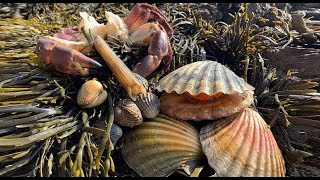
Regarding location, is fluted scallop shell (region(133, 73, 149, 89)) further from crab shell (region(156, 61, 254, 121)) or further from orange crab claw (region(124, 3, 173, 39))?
orange crab claw (region(124, 3, 173, 39))

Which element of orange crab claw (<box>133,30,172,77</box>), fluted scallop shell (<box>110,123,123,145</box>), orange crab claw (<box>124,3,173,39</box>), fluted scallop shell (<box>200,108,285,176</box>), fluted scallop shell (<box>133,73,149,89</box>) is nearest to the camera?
fluted scallop shell (<box>200,108,285,176</box>)

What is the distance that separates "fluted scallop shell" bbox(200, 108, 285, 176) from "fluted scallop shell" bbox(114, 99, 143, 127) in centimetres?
37

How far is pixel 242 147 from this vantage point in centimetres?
211

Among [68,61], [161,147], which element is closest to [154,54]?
[68,61]

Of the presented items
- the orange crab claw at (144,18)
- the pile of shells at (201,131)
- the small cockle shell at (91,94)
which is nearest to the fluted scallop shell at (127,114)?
the pile of shells at (201,131)

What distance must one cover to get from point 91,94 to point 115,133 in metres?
0.25

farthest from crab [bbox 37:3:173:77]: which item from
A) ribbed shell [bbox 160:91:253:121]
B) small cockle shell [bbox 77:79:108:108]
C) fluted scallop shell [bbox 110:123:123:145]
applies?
fluted scallop shell [bbox 110:123:123:145]

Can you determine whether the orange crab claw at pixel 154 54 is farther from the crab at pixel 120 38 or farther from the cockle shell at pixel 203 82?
the cockle shell at pixel 203 82

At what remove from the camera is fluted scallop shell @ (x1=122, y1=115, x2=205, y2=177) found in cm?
210

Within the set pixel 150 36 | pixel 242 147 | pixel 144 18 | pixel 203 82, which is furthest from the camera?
pixel 144 18

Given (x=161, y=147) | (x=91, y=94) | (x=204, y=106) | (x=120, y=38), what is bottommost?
(x=161, y=147)

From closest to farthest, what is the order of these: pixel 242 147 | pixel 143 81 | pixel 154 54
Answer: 1. pixel 242 147
2. pixel 143 81
3. pixel 154 54

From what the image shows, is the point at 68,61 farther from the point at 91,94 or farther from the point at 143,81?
the point at 143,81

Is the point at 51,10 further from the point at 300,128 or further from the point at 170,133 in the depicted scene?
the point at 300,128
